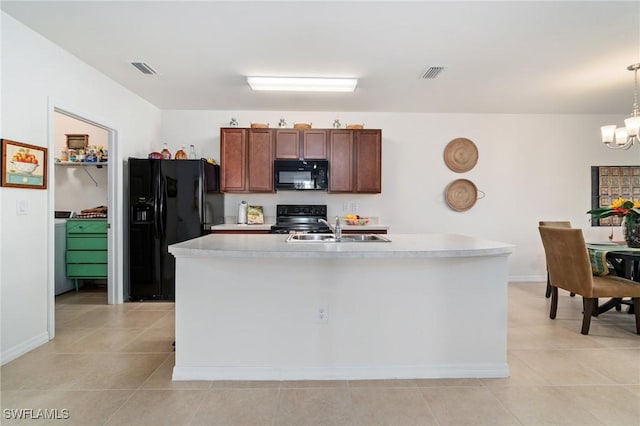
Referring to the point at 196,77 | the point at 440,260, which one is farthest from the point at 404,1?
the point at 196,77

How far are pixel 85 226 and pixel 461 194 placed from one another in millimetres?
5059

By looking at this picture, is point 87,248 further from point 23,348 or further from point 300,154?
point 300,154

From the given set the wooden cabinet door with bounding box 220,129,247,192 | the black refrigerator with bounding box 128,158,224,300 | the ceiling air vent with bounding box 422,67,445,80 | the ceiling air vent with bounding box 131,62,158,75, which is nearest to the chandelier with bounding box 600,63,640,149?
the ceiling air vent with bounding box 422,67,445,80

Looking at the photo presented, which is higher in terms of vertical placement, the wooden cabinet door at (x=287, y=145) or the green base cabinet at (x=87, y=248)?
the wooden cabinet door at (x=287, y=145)

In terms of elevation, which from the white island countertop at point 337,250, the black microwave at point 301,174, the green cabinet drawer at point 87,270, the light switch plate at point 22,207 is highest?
the black microwave at point 301,174

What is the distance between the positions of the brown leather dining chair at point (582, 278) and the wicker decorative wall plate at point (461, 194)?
1.58 metres

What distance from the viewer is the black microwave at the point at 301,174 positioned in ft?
13.9

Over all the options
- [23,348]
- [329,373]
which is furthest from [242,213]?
[329,373]

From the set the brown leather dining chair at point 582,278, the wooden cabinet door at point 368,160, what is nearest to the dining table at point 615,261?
the brown leather dining chair at point 582,278

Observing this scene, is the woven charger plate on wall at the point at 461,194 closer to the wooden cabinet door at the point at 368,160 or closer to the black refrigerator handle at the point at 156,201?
the wooden cabinet door at the point at 368,160

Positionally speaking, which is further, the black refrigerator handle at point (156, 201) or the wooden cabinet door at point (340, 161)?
the wooden cabinet door at point (340, 161)

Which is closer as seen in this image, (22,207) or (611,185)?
(22,207)

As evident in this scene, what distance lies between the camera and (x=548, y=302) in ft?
12.3

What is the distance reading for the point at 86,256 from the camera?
13.3 feet
